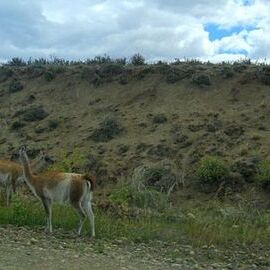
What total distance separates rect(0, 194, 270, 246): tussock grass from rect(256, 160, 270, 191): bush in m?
5.97

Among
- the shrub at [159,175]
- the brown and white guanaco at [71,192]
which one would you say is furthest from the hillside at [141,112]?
the brown and white guanaco at [71,192]

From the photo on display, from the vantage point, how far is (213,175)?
23.7m

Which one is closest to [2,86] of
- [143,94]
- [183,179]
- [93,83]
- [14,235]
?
[93,83]

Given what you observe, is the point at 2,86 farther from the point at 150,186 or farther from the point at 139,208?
the point at 139,208

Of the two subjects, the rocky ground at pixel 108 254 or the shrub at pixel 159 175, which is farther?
the shrub at pixel 159 175

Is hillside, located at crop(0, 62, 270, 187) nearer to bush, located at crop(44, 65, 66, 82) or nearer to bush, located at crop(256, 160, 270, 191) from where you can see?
bush, located at crop(44, 65, 66, 82)

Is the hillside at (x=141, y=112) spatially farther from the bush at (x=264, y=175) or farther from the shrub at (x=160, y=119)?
the bush at (x=264, y=175)

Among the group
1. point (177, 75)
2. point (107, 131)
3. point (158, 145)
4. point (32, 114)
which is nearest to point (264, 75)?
point (177, 75)

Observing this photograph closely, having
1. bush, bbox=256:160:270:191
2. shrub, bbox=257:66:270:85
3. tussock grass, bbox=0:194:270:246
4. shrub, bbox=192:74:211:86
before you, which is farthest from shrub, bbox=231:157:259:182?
shrub, bbox=192:74:211:86

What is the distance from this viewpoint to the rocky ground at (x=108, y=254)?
10.6 meters

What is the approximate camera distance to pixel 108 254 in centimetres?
1158

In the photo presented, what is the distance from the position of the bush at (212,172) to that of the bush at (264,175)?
48.1 inches

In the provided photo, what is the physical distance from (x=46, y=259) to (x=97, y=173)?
1580cm

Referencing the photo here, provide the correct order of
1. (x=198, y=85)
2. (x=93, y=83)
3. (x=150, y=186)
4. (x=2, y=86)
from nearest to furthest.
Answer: (x=150, y=186) < (x=198, y=85) < (x=93, y=83) < (x=2, y=86)
